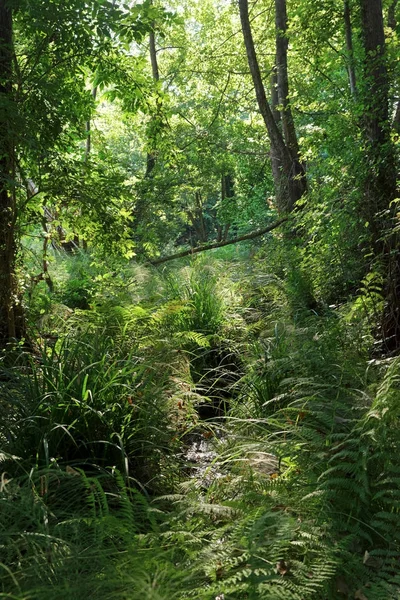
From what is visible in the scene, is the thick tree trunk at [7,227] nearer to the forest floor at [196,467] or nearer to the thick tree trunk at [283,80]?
the forest floor at [196,467]

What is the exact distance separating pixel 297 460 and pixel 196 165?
11138 millimetres

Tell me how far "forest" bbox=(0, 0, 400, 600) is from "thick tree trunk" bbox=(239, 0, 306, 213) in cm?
101

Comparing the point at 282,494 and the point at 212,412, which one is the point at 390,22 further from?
the point at 282,494

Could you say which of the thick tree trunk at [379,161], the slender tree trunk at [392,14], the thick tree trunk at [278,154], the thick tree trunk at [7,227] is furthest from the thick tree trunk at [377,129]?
the slender tree trunk at [392,14]

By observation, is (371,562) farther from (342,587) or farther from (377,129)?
(377,129)

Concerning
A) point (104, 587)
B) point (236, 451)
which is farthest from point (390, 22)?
point (104, 587)

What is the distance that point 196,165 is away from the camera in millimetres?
13086

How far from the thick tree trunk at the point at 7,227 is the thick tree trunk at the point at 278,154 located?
5.65 metres

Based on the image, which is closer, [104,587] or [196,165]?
[104,587]

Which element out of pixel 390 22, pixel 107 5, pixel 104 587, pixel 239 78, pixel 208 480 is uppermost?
pixel 239 78

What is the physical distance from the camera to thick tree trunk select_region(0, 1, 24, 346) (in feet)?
13.7

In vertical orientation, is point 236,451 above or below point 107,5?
Answer: below

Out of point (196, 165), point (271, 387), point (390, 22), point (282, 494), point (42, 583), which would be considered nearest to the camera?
point (42, 583)

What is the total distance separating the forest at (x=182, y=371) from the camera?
6.69ft
